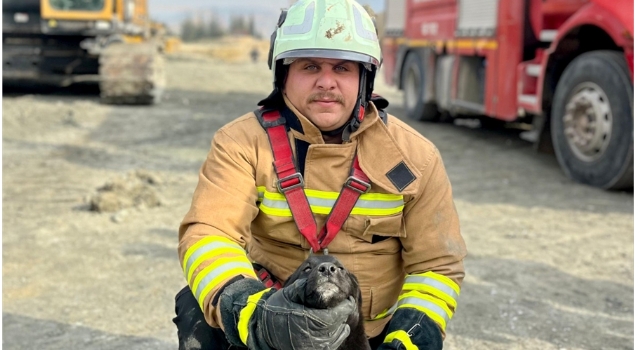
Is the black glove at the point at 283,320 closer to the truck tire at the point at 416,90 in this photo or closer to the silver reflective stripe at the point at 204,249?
the silver reflective stripe at the point at 204,249

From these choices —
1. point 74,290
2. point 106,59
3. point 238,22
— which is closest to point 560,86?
point 74,290

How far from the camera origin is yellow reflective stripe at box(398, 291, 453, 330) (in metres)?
2.50

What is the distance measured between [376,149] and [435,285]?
0.49 metres

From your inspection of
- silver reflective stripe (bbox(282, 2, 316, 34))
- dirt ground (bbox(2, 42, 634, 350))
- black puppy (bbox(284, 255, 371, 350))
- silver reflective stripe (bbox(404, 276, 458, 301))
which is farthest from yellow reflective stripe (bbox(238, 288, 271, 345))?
dirt ground (bbox(2, 42, 634, 350))

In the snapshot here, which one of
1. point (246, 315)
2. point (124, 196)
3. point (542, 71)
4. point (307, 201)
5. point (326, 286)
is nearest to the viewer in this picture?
point (326, 286)

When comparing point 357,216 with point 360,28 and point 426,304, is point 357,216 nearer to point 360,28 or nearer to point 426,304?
point 426,304

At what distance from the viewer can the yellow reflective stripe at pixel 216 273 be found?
2.31 meters

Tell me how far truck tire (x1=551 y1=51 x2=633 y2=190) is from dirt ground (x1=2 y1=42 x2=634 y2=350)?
212 millimetres

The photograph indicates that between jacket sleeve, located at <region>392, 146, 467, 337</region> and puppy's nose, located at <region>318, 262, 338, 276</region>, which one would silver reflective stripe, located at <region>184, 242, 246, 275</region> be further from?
jacket sleeve, located at <region>392, 146, 467, 337</region>

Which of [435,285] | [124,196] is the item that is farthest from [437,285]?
[124,196]

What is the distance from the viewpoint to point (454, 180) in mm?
7656

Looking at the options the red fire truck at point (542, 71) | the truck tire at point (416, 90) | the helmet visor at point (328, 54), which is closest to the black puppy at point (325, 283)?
the helmet visor at point (328, 54)

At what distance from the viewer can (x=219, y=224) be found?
2.44 metres

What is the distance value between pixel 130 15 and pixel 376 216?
13274 mm
